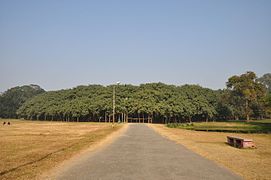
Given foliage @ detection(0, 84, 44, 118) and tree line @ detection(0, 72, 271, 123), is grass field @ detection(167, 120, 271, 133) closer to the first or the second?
tree line @ detection(0, 72, 271, 123)

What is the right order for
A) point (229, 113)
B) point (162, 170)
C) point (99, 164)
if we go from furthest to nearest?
point (229, 113)
point (99, 164)
point (162, 170)

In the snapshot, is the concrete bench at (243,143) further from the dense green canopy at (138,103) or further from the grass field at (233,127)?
the dense green canopy at (138,103)

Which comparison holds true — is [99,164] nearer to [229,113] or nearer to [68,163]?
[68,163]

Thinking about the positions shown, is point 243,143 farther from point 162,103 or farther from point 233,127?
point 162,103

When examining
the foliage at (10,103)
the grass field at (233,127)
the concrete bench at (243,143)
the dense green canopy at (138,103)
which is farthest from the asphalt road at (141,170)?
the foliage at (10,103)

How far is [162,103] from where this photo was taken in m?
115

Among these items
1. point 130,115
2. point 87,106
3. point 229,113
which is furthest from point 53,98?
point 229,113

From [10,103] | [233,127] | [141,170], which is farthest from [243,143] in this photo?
[10,103]

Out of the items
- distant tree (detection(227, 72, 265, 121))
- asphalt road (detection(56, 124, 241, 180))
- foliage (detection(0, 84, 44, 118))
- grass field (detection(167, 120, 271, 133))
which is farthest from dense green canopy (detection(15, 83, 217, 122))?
asphalt road (detection(56, 124, 241, 180))

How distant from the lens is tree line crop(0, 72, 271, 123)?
11309cm

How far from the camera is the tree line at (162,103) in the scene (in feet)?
371

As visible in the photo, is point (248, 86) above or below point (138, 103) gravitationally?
above

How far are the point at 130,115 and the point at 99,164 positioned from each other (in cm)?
10829

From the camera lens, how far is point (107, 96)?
12531cm
